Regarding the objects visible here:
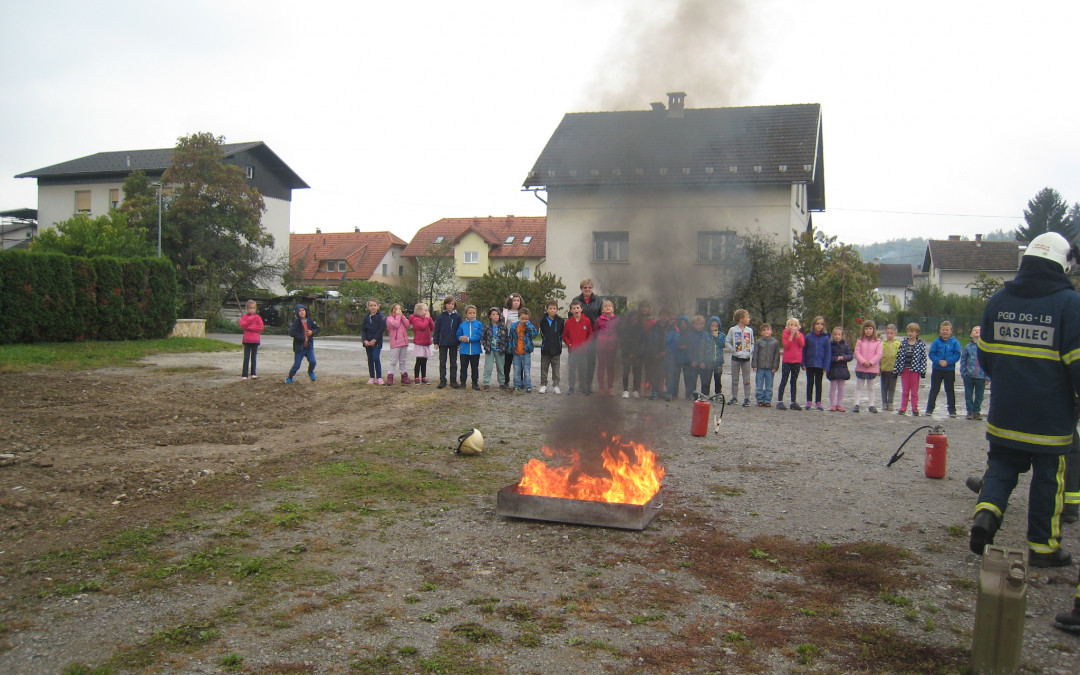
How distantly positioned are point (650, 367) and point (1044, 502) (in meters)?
7.50

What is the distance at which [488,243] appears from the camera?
55.2m

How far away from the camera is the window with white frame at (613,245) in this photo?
7504mm

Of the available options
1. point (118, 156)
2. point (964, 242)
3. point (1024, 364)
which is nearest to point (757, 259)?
point (1024, 364)

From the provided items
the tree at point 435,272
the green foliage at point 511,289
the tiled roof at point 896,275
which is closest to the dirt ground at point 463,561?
the green foliage at point 511,289

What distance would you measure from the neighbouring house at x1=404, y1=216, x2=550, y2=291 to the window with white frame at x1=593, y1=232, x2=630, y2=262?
43540 mm

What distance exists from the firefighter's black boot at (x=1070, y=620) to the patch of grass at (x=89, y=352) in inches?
684

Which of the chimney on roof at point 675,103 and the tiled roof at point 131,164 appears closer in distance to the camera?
the chimney on roof at point 675,103

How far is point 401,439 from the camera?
9.14 meters

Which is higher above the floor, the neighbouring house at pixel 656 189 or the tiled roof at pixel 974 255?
the tiled roof at pixel 974 255

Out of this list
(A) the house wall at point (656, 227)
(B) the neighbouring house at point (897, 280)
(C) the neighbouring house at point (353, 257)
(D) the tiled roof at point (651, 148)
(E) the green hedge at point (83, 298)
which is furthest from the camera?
(B) the neighbouring house at point (897, 280)

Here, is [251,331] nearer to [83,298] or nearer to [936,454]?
[83,298]

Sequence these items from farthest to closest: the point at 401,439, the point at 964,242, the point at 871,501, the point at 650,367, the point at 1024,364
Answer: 1. the point at 964,242
2. the point at 650,367
3. the point at 401,439
4. the point at 871,501
5. the point at 1024,364

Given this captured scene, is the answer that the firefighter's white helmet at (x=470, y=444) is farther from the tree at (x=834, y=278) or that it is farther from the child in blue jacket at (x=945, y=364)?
the tree at (x=834, y=278)

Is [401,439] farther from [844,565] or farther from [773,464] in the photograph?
[844,565]
